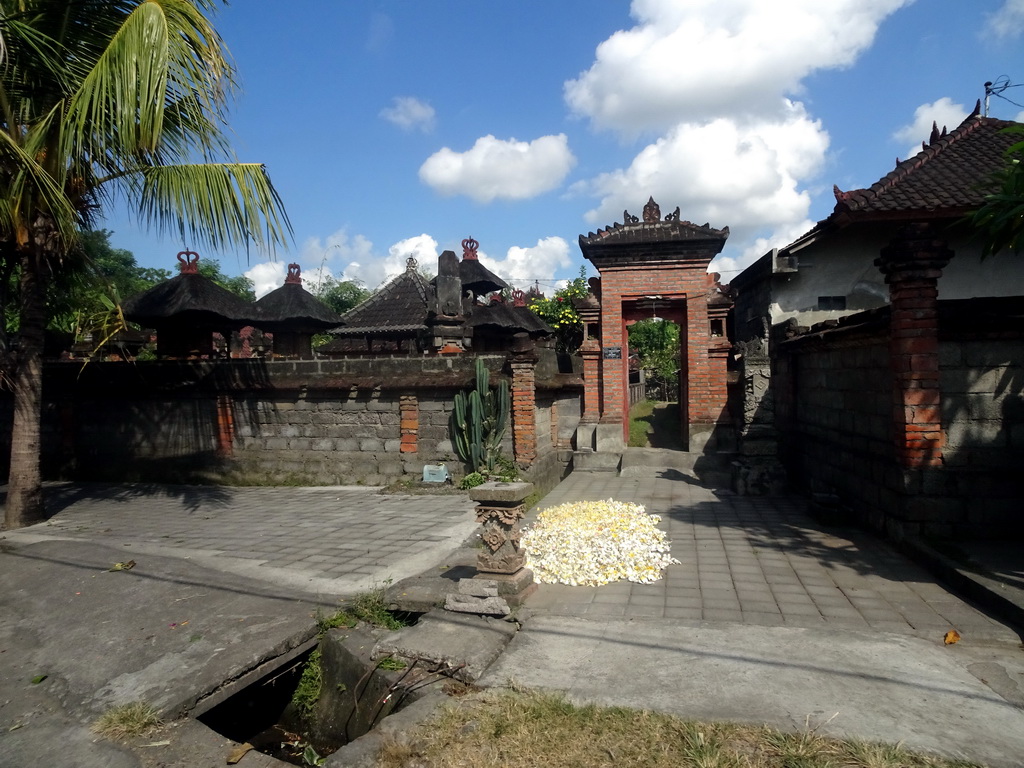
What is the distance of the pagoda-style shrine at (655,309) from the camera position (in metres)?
12.3

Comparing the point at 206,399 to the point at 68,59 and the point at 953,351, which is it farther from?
the point at 953,351

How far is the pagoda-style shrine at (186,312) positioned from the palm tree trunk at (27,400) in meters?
3.88

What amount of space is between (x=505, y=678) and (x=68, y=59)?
8.82m

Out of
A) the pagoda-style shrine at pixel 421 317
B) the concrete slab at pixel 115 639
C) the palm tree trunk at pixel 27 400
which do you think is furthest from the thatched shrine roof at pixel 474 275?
the concrete slab at pixel 115 639

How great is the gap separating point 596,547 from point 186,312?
32.3 ft

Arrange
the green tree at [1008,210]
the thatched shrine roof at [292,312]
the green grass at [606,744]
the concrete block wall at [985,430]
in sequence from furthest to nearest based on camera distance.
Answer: the thatched shrine roof at [292,312] → the concrete block wall at [985,430] → the green tree at [1008,210] → the green grass at [606,744]

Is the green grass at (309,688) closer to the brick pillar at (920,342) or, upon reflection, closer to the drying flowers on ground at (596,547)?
the drying flowers on ground at (596,547)

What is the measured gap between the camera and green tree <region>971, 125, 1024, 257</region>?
175 inches

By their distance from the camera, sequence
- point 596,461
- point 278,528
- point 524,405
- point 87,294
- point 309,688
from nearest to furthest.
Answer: point 309,688, point 278,528, point 87,294, point 524,405, point 596,461

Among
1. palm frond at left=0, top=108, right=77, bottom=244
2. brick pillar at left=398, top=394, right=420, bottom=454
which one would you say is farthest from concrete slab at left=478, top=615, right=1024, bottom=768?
palm frond at left=0, top=108, right=77, bottom=244

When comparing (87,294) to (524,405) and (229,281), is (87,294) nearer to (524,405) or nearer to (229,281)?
(524,405)

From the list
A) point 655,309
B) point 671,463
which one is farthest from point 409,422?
point 655,309

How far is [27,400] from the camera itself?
8.42 m

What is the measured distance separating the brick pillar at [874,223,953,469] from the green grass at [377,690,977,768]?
12.8 ft
